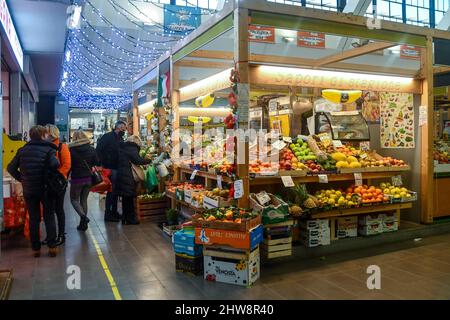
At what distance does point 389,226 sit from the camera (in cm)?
577

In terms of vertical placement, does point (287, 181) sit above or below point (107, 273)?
above

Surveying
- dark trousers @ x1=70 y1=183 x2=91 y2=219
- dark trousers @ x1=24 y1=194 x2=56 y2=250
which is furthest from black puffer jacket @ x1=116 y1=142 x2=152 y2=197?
dark trousers @ x1=24 y1=194 x2=56 y2=250

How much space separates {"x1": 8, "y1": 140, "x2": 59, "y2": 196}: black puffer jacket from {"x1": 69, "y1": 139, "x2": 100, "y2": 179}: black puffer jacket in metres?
1.23

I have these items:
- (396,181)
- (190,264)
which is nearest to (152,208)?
(190,264)

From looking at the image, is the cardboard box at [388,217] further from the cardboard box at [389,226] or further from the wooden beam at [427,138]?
the wooden beam at [427,138]

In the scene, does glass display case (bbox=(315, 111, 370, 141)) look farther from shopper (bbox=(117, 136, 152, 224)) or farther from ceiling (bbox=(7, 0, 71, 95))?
ceiling (bbox=(7, 0, 71, 95))

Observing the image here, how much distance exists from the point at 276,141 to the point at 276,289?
2343 mm

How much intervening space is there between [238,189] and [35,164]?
244 centimetres

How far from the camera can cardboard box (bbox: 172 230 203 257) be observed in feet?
14.2

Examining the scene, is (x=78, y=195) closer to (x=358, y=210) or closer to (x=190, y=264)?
(x=190, y=264)

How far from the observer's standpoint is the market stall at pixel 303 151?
4.58 m

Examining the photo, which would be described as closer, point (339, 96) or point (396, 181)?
point (396, 181)

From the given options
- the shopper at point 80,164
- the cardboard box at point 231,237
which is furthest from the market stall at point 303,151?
the shopper at point 80,164

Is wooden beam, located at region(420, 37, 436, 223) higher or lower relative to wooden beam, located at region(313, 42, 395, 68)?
lower
